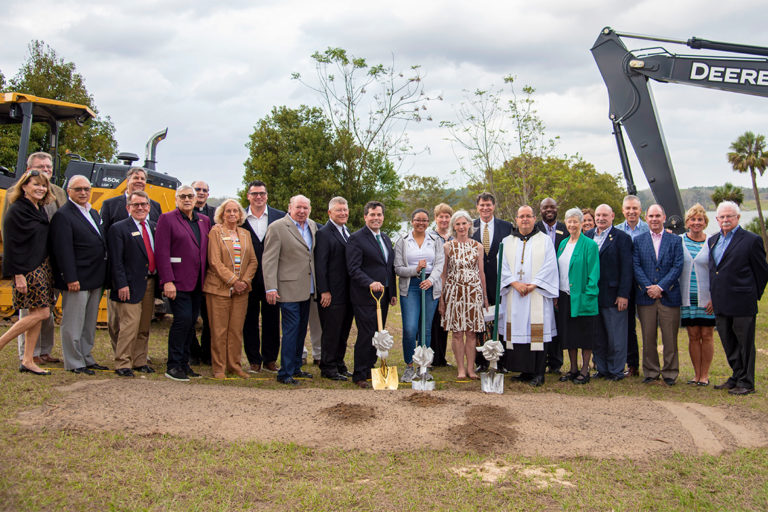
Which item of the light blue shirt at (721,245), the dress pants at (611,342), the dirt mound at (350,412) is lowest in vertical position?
the dirt mound at (350,412)

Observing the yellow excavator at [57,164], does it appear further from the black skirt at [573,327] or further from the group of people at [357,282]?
the black skirt at [573,327]

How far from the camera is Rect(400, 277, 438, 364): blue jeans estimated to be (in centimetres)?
726

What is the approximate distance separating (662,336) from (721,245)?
1.20 m

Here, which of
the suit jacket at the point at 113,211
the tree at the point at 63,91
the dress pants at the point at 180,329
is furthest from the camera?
the tree at the point at 63,91

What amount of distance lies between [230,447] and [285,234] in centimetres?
283

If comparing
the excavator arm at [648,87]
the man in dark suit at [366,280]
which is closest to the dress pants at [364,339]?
the man in dark suit at [366,280]

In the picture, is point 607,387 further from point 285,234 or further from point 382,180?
point 382,180

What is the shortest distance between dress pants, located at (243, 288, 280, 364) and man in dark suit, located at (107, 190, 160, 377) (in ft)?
3.99

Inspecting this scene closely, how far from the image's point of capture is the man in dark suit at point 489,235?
7.54 m

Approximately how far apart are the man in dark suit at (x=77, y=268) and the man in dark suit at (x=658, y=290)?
6.11 m

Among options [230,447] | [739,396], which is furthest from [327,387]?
[739,396]

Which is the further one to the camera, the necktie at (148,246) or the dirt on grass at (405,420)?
the necktie at (148,246)

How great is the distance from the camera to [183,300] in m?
6.68

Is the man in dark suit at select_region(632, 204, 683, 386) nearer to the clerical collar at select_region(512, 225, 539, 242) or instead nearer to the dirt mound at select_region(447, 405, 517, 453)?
the clerical collar at select_region(512, 225, 539, 242)
